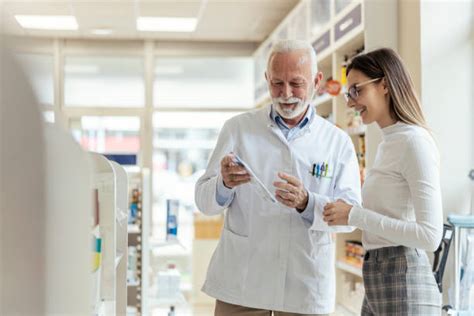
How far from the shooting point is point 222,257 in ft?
6.55

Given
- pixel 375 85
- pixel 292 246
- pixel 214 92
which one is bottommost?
pixel 292 246

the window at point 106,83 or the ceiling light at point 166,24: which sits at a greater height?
the ceiling light at point 166,24

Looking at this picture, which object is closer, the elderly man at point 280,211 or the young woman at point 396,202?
the young woman at point 396,202

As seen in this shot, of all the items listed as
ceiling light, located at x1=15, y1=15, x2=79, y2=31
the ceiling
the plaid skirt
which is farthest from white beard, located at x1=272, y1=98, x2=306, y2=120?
ceiling light, located at x1=15, y1=15, x2=79, y2=31

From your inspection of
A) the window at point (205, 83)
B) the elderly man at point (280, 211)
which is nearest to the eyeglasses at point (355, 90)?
the elderly man at point (280, 211)

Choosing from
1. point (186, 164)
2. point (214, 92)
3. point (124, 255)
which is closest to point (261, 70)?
point (214, 92)

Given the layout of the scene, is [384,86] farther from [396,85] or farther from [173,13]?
[173,13]

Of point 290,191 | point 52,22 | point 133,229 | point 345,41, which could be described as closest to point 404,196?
point 290,191

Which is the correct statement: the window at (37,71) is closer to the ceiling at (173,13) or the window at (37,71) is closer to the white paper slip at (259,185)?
the white paper slip at (259,185)

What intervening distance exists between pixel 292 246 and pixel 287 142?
0.31 meters

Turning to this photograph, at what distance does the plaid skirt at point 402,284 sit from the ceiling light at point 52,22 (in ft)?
20.6

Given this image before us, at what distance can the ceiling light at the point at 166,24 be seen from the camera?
786 centimetres

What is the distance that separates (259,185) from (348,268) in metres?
3.13

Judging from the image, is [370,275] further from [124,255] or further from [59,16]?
[59,16]
